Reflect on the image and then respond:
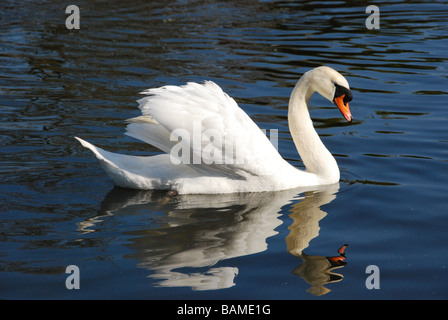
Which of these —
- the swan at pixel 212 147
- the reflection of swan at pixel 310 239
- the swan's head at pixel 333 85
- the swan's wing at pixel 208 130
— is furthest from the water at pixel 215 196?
the swan's head at pixel 333 85

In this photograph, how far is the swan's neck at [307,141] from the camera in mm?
7832

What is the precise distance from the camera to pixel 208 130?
7039mm

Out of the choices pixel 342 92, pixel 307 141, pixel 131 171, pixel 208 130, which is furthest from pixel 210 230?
pixel 342 92

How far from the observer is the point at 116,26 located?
16.0m

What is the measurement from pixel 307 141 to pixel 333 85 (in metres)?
0.66

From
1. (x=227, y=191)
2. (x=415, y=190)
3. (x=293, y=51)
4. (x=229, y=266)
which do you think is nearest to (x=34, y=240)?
(x=229, y=266)

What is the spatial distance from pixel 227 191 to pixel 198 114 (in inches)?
35.1

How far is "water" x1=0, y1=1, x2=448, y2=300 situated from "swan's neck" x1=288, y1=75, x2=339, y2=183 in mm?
218

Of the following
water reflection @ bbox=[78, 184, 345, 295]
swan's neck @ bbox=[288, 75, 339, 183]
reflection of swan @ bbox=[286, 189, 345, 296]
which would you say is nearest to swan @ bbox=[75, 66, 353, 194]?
swan's neck @ bbox=[288, 75, 339, 183]

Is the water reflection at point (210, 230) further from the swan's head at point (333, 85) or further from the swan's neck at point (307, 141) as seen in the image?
the swan's head at point (333, 85)

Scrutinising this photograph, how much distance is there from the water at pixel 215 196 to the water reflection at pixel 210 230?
0.02 metres

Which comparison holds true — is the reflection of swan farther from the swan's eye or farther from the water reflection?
the swan's eye
